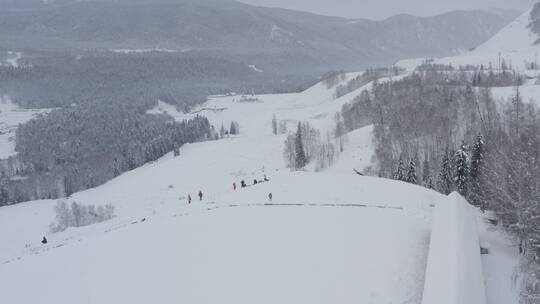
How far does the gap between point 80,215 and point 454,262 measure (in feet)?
219

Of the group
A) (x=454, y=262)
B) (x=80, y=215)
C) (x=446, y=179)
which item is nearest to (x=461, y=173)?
(x=446, y=179)

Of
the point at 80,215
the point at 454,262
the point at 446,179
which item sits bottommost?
the point at 80,215

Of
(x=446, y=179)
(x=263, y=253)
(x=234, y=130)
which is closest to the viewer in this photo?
(x=263, y=253)

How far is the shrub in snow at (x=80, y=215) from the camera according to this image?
67188 mm

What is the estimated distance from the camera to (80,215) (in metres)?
70.2

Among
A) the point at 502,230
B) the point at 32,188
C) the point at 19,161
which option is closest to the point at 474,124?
the point at 502,230

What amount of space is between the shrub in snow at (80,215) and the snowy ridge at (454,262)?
57.0 metres

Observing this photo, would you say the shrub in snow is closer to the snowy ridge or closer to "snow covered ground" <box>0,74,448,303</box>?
"snow covered ground" <box>0,74,448,303</box>

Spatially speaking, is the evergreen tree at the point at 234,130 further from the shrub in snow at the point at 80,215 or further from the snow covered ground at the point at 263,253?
the snow covered ground at the point at 263,253

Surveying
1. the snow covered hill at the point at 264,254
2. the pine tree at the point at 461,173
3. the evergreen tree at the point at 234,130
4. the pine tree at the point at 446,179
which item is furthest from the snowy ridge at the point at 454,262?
the evergreen tree at the point at 234,130

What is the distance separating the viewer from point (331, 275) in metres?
20.8

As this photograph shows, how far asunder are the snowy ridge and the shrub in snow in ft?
187

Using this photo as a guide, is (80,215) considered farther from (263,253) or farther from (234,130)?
(234,130)

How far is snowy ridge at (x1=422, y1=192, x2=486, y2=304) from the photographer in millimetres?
16172
